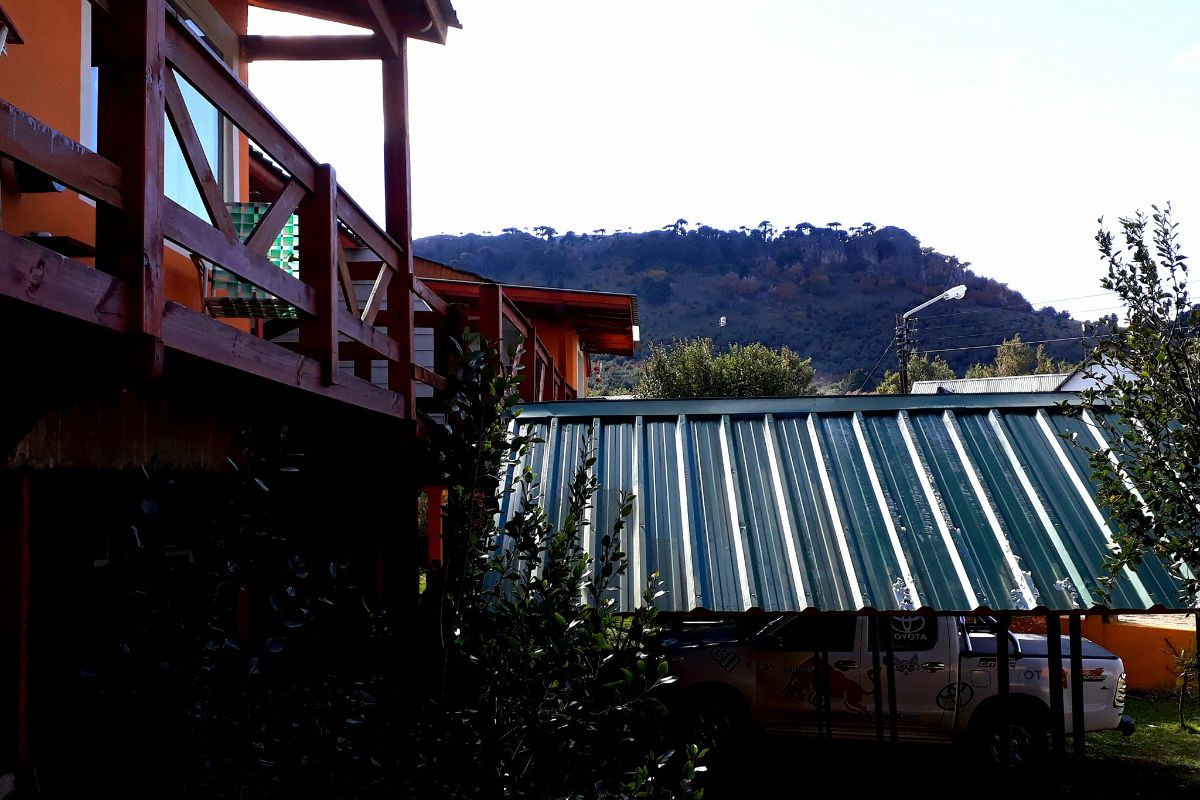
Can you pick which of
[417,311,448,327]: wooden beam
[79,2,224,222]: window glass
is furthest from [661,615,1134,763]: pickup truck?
[79,2,224,222]: window glass

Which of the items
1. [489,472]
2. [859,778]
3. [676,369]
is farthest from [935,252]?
[489,472]

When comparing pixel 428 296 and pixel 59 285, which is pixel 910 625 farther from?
pixel 59 285

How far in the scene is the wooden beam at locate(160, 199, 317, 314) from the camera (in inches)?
122

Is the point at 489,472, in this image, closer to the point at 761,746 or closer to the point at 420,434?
the point at 420,434

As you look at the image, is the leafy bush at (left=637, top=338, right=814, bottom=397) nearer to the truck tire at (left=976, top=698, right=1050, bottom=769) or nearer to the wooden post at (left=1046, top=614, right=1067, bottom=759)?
the truck tire at (left=976, top=698, right=1050, bottom=769)

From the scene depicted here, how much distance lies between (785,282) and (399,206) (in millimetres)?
80146

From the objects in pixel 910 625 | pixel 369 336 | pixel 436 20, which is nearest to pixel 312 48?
pixel 436 20

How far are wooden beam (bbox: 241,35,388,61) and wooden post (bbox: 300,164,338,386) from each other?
2.25 metres

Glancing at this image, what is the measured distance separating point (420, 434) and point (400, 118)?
2084 mm

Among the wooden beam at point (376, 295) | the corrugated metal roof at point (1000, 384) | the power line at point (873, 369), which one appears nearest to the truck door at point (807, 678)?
the wooden beam at point (376, 295)

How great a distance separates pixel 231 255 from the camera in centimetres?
352

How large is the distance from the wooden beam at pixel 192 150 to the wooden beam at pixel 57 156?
1.45 ft

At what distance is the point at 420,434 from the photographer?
6523 mm

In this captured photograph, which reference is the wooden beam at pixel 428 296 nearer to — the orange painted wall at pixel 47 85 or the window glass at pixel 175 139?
the window glass at pixel 175 139
